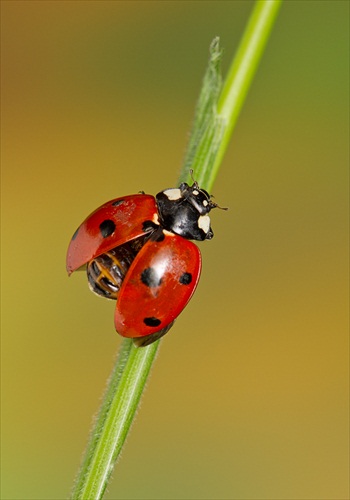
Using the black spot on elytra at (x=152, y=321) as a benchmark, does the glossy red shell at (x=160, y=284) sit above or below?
above

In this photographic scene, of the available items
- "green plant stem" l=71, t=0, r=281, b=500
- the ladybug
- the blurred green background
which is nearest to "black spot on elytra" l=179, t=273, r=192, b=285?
the ladybug

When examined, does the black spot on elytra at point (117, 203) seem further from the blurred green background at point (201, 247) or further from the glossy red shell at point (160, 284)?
the blurred green background at point (201, 247)

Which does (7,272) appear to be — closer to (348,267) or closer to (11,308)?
(11,308)

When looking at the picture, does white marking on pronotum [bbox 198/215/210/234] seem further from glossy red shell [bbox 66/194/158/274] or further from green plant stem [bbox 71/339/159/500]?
green plant stem [bbox 71/339/159/500]

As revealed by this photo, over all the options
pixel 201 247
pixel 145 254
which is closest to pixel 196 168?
pixel 145 254

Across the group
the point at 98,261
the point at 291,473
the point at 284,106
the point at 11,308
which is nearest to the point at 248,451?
the point at 291,473

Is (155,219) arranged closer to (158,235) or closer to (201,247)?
(158,235)

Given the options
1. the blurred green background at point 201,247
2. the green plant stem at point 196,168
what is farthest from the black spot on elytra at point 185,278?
the blurred green background at point 201,247
